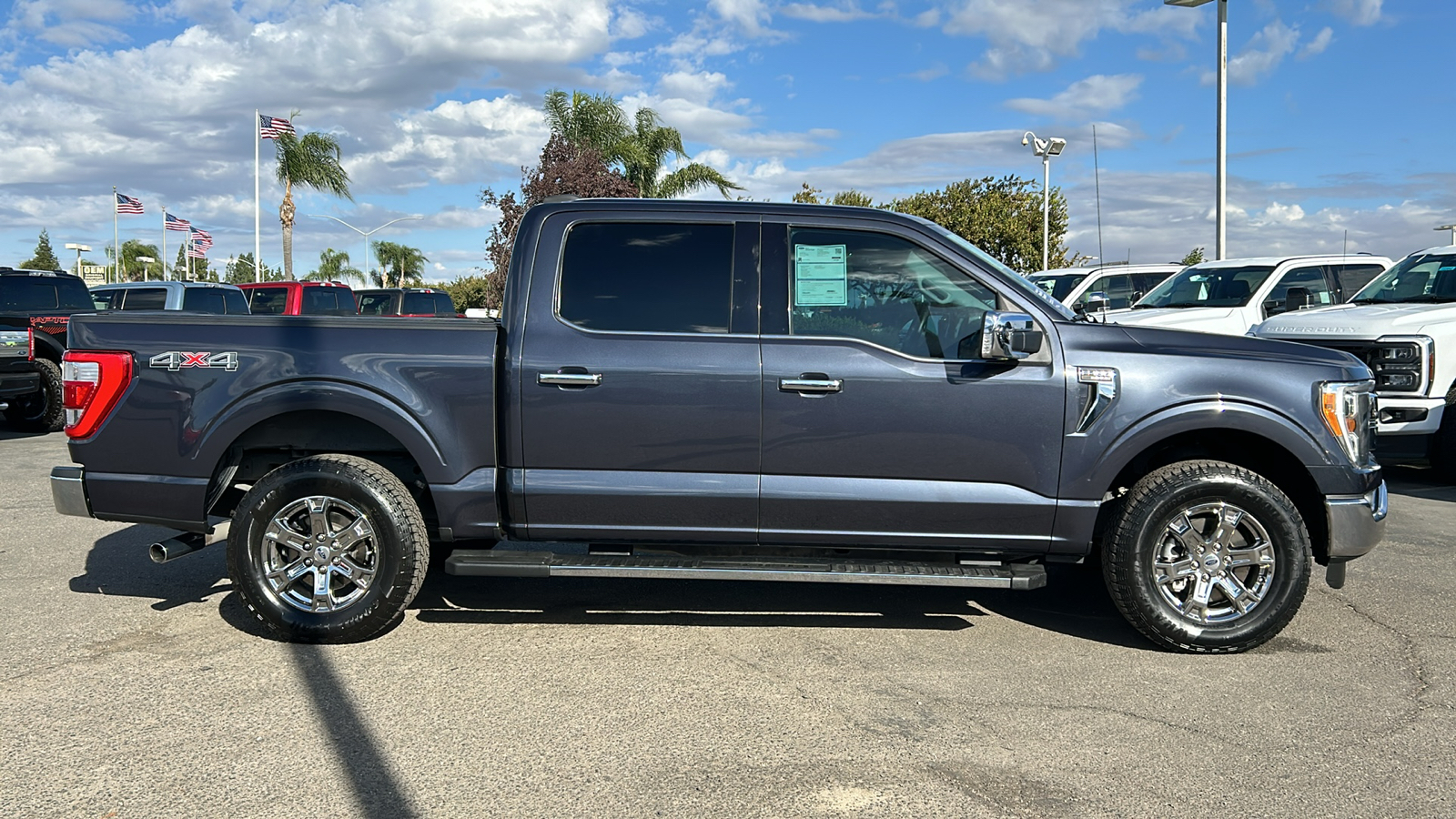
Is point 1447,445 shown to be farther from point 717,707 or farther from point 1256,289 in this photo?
point 717,707

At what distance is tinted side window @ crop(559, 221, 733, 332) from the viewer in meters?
4.85

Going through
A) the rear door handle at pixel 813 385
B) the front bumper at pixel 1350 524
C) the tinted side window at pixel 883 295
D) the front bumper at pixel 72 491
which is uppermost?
the tinted side window at pixel 883 295

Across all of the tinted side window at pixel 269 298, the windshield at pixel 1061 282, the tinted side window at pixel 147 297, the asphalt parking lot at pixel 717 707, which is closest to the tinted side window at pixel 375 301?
the tinted side window at pixel 269 298

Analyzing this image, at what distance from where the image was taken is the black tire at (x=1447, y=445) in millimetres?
8805

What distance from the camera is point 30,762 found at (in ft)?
11.8

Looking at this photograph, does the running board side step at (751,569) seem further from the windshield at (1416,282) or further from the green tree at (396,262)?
the green tree at (396,262)

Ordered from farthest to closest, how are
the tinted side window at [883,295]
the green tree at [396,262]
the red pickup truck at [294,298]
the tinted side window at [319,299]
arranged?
the green tree at [396,262] < the tinted side window at [319,299] < the red pickup truck at [294,298] < the tinted side window at [883,295]

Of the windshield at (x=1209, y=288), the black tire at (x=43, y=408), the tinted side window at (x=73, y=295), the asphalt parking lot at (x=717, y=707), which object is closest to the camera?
the asphalt parking lot at (x=717, y=707)

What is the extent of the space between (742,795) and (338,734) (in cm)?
150

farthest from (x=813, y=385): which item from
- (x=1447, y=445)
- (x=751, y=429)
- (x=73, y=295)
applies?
(x=73, y=295)

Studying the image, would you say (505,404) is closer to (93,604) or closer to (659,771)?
(659,771)

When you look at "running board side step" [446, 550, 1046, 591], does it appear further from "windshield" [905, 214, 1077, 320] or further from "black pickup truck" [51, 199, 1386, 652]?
"windshield" [905, 214, 1077, 320]

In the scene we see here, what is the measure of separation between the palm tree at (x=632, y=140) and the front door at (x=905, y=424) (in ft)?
85.6

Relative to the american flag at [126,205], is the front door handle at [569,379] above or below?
below
